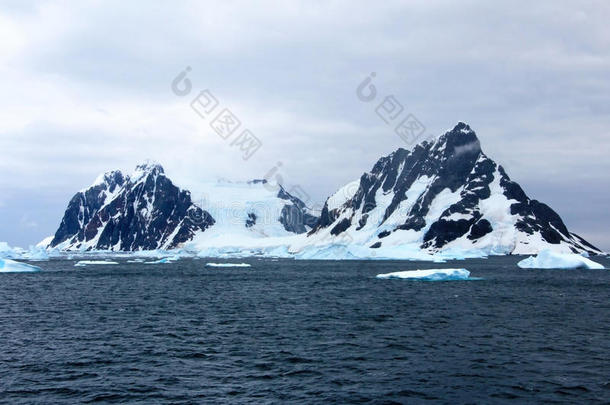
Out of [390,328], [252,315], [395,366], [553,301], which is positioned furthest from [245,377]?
[553,301]

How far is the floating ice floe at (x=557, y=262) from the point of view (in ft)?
417

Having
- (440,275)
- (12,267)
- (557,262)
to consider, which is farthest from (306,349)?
(557,262)

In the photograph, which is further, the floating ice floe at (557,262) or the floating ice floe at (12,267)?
the floating ice floe at (557,262)

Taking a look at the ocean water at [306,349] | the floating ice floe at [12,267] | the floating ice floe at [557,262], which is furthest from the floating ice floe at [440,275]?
the floating ice floe at [12,267]

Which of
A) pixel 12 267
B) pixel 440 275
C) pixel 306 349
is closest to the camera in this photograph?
pixel 306 349

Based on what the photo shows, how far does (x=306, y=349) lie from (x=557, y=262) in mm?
111782

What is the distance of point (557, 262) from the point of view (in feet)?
429

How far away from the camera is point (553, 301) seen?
61188 millimetres

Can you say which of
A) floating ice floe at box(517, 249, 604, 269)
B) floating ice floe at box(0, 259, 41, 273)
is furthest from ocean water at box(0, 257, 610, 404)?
floating ice floe at box(517, 249, 604, 269)

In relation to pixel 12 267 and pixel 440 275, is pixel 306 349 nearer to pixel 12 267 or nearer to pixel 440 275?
pixel 440 275

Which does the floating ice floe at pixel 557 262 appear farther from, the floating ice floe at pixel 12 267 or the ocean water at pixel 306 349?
the floating ice floe at pixel 12 267

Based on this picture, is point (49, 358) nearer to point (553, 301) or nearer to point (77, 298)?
point (77, 298)

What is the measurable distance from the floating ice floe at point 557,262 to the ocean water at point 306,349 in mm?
66764

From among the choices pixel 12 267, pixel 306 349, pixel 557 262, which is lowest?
pixel 306 349
